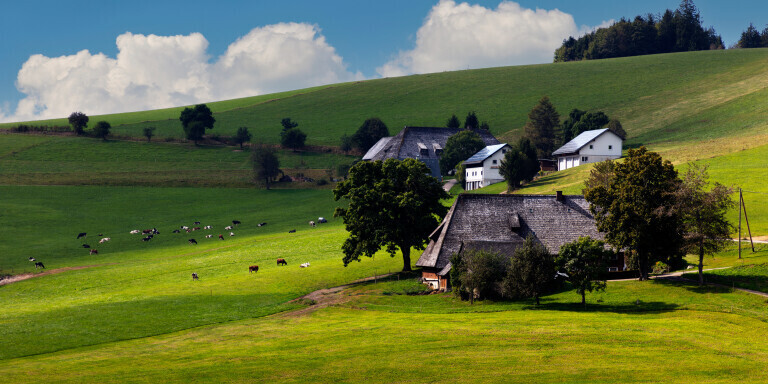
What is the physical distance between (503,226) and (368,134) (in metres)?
98.4

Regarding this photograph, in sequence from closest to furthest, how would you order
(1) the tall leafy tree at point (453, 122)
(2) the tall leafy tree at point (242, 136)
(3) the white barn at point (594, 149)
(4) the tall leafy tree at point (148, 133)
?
(3) the white barn at point (594, 149)
(1) the tall leafy tree at point (453, 122)
(2) the tall leafy tree at point (242, 136)
(4) the tall leafy tree at point (148, 133)

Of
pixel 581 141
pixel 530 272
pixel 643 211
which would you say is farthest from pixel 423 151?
pixel 530 272

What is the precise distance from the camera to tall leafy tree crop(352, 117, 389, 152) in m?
160

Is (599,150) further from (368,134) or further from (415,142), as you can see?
(368,134)

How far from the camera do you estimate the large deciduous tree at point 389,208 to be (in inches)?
2648

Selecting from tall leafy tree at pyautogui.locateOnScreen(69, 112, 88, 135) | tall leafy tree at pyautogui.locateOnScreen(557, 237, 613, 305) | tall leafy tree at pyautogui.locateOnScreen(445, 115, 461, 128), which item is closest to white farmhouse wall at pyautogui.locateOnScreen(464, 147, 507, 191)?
tall leafy tree at pyautogui.locateOnScreen(445, 115, 461, 128)

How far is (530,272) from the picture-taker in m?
53.8

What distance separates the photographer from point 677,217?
56.4 m

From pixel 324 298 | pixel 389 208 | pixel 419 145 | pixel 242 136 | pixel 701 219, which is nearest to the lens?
pixel 701 219

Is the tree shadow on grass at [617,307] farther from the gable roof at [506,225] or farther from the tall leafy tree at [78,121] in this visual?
the tall leafy tree at [78,121]

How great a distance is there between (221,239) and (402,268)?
35965 millimetres

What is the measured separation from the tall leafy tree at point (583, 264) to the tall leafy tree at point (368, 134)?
109m

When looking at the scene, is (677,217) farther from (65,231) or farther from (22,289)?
(65,231)

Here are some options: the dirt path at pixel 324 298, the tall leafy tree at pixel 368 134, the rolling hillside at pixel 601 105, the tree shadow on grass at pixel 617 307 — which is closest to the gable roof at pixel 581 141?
the rolling hillside at pixel 601 105
